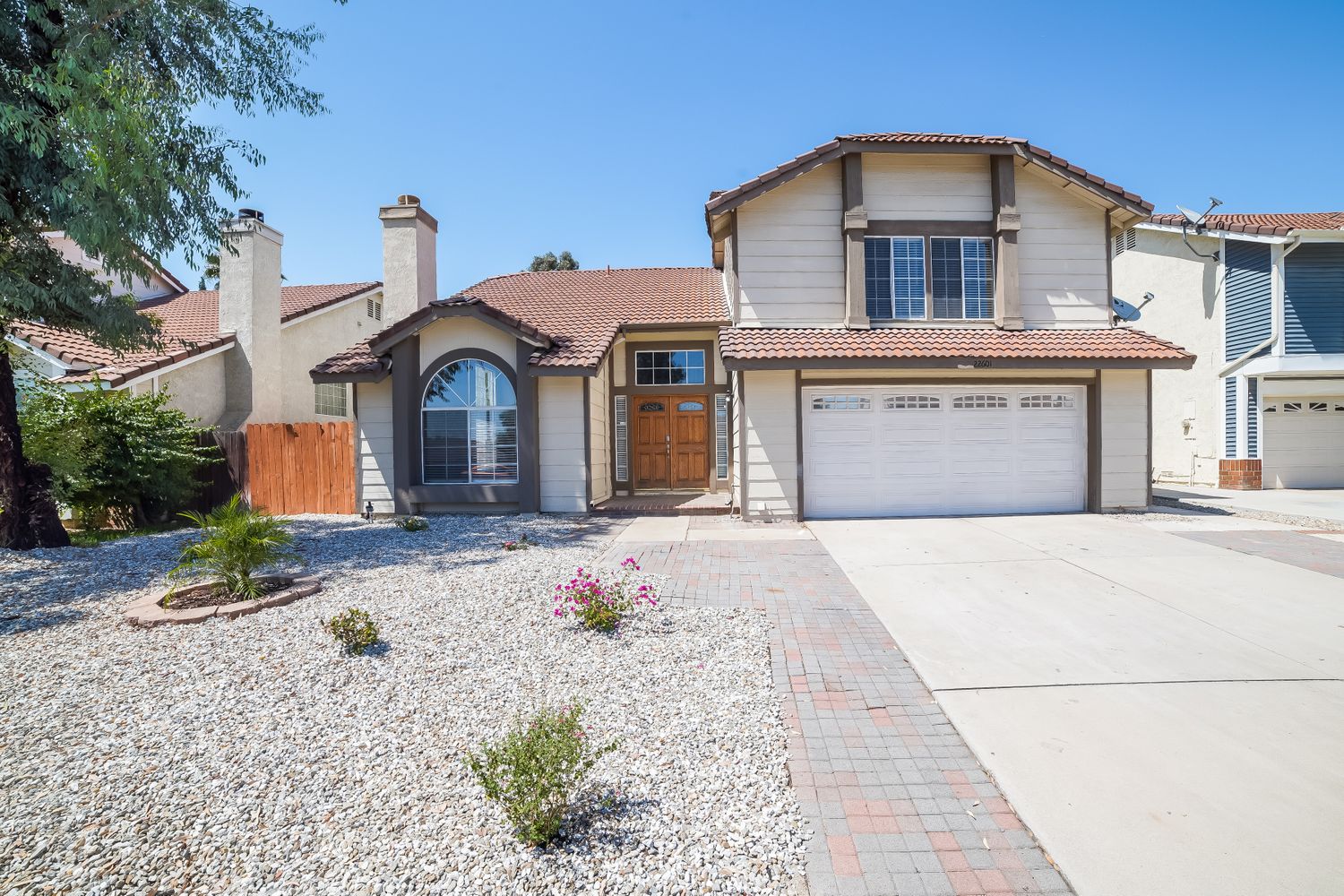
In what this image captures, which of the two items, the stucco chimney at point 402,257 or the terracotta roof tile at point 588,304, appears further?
the stucco chimney at point 402,257

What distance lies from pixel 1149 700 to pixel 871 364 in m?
7.18

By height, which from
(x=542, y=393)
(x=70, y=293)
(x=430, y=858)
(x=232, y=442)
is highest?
(x=70, y=293)

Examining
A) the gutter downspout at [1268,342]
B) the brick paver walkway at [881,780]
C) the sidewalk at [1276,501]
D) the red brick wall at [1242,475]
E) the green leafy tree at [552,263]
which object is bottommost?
the brick paver walkway at [881,780]

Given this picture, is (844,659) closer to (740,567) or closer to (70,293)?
(740,567)

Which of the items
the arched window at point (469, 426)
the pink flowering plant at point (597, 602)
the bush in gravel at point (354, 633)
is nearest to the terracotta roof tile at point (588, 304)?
the arched window at point (469, 426)

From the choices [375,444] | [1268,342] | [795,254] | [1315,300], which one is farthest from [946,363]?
[1315,300]

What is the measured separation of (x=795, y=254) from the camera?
11578 mm

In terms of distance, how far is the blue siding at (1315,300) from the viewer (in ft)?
51.1

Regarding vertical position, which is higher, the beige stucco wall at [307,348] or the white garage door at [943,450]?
the beige stucco wall at [307,348]

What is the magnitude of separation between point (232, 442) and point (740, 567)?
36.7 feet

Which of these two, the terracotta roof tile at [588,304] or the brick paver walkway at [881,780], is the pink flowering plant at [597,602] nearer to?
the brick paver walkway at [881,780]

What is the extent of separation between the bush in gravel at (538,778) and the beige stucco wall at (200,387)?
1432 centimetres

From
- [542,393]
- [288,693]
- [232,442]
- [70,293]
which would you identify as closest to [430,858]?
[288,693]

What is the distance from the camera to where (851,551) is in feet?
28.1
